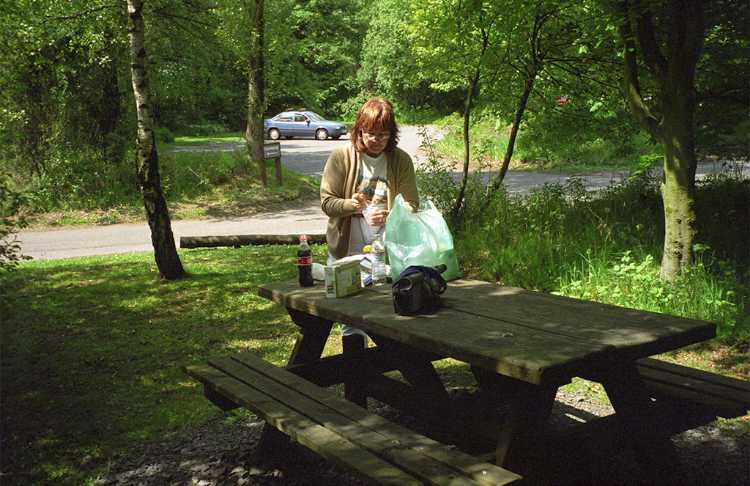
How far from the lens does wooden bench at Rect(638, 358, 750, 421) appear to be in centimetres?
368

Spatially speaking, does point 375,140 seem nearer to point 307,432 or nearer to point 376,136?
point 376,136

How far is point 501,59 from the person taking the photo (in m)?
10.0

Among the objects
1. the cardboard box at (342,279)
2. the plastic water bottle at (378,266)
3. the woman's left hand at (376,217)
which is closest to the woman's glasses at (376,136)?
the woman's left hand at (376,217)

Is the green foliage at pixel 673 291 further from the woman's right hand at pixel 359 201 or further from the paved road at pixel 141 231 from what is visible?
the paved road at pixel 141 231

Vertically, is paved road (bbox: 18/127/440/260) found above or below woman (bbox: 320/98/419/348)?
below

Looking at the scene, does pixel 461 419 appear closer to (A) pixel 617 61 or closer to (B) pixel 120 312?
(B) pixel 120 312

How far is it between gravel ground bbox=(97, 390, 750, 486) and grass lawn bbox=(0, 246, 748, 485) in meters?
0.26

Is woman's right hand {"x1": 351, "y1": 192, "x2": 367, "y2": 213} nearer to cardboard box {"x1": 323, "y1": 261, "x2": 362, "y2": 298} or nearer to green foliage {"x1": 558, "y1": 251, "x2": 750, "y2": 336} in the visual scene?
cardboard box {"x1": 323, "y1": 261, "x2": 362, "y2": 298}

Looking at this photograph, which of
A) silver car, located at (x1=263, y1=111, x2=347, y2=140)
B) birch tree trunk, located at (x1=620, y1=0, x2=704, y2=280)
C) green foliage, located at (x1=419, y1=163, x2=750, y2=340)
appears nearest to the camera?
green foliage, located at (x1=419, y1=163, x2=750, y2=340)

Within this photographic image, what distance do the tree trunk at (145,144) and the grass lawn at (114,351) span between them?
71 centimetres

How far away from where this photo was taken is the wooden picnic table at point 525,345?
124 inches

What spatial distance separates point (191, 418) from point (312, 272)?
1400mm

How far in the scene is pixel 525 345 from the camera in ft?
10.7

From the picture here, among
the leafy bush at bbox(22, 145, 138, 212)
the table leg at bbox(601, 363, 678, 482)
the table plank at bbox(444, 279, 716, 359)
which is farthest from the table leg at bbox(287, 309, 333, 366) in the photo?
the leafy bush at bbox(22, 145, 138, 212)
